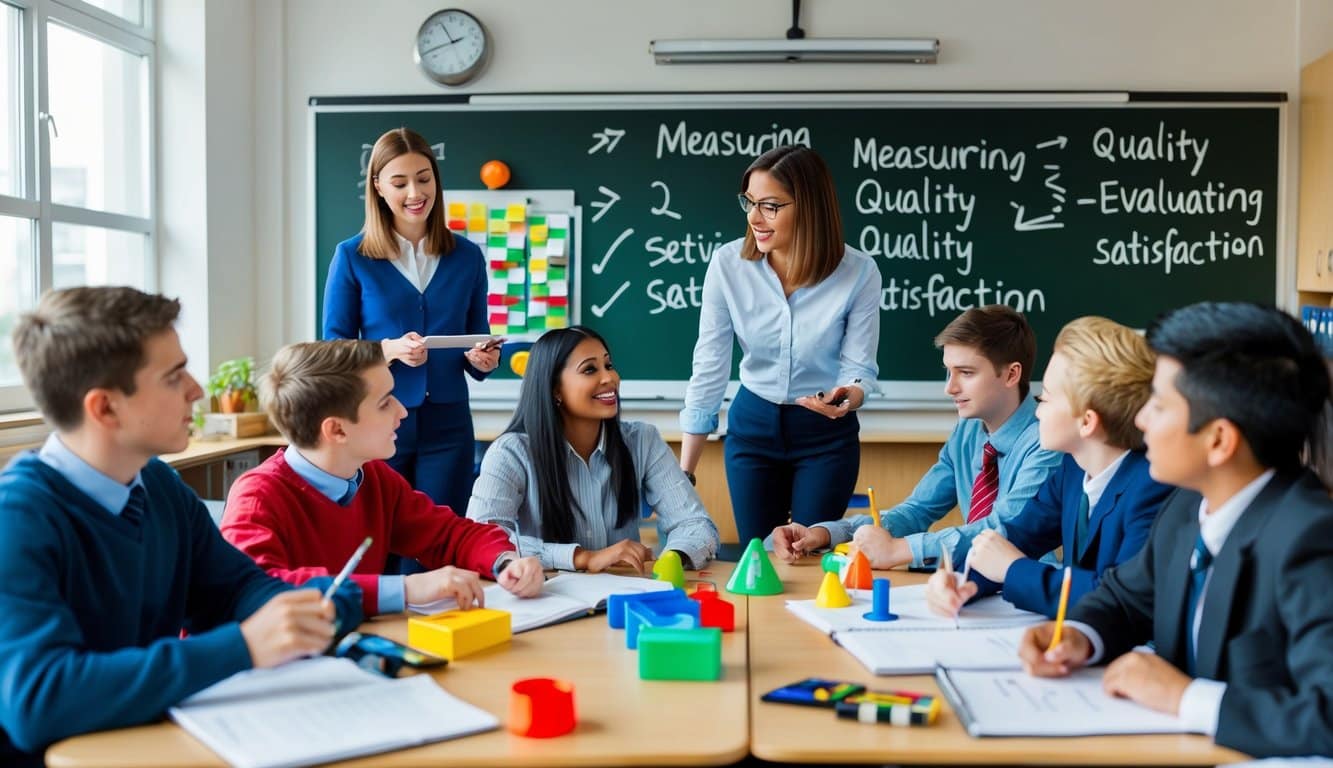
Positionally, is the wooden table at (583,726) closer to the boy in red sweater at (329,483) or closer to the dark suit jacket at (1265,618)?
the boy in red sweater at (329,483)

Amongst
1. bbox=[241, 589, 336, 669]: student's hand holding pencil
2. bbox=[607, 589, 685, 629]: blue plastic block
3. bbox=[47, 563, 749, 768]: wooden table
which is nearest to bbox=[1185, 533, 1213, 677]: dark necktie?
bbox=[47, 563, 749, 768]: wooden table

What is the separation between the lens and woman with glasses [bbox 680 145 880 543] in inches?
112

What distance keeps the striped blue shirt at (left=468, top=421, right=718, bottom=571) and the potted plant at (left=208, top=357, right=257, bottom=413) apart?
2.23 m

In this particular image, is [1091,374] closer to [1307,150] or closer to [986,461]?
[986,461]

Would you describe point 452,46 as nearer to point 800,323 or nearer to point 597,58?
point 597,58

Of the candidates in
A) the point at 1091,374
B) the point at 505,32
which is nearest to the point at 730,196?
the point at 505,32

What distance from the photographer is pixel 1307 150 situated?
4391mm

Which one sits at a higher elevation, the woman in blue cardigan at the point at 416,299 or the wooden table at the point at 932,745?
the woman in blue cardigan at the point at 416,299

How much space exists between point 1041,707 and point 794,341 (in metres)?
1.66

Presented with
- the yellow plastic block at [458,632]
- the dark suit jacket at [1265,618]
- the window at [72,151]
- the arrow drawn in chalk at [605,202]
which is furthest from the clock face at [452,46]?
the dark suit jacket at [1265,618]

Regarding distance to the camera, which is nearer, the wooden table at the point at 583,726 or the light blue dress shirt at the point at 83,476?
the wooden table at the point at 583,726

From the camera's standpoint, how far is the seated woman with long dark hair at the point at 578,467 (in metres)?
2.47

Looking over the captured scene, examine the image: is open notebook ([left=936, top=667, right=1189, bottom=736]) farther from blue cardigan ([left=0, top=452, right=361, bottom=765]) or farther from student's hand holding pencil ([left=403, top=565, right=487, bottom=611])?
blue cardigan ([left=0, top=452, right=361, bottom=765])

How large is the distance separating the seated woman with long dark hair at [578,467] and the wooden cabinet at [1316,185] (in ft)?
9.57
